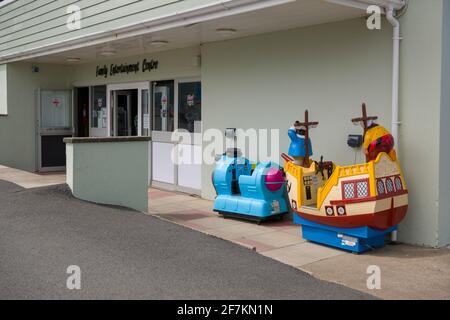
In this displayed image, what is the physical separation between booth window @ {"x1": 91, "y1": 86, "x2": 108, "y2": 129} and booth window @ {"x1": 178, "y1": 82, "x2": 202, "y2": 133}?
10.1ft

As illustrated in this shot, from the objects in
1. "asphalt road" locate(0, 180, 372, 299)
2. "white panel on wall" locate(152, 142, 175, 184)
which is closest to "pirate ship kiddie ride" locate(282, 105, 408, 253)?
"asphalt road" locate(0, 180, 372, 299)

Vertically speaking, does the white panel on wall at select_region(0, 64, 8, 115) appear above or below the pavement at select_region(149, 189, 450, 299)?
above

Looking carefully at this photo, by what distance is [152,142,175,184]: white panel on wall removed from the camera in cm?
1051

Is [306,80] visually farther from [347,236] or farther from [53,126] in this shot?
[53,126]

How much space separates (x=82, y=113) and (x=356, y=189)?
951 cm

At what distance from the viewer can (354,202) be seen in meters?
5.79

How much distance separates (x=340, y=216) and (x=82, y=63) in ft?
30.3

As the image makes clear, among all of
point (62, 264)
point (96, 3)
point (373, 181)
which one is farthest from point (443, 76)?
point (96, 3)

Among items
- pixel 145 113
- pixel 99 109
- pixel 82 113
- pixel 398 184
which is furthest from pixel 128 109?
pixel 398 184

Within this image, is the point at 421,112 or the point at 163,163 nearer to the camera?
the point at 421,112

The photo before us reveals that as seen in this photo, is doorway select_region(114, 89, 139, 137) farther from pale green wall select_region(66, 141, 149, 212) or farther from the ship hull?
the ship hull

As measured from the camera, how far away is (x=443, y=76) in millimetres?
6035

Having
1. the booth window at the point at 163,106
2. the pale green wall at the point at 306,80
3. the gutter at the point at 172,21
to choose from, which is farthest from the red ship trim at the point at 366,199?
the booth window at the point at 163,106

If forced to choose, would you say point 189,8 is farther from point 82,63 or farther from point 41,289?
point 82,63
